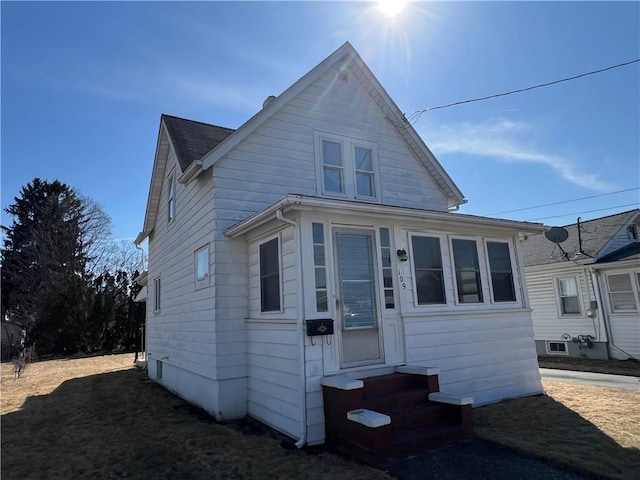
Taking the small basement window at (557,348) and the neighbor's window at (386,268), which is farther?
the small basement window at (557,348)

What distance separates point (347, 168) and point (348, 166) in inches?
2.4

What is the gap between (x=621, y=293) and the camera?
494 inches

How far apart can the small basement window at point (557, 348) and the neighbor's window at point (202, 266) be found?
43.7 ft

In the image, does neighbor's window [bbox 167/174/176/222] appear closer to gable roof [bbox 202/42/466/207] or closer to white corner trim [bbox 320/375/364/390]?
gable roof [bbox 202/42/466/207]

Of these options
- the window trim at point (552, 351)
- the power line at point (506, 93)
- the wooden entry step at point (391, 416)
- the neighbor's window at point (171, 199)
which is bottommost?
the window trim at point (552, 351)

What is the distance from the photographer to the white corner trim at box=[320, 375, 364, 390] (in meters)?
4.70

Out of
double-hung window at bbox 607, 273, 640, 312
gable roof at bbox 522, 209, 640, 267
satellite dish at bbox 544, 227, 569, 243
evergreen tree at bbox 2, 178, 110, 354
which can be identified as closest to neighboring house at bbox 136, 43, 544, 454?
satellite dish at bbox 544, 227, 569, 243

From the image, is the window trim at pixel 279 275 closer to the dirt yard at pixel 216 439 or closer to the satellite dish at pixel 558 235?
the dirt yard at pixel 216 439

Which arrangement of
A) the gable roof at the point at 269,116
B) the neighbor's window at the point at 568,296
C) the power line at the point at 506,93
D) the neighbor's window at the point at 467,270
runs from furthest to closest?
the neighbor's window at the point at 568,296 → the power line at the point at 506,93 → the gable roof at the point at 269,116 → the neighbor's window at the point at 467,270

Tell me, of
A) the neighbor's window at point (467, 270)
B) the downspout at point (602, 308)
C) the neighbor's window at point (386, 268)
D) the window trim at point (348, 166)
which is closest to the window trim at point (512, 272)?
the neighbor's window at point (467, 270)

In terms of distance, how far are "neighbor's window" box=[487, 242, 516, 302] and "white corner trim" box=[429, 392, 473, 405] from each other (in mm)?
2880

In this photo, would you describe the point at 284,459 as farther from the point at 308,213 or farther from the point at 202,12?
the point at 202,12

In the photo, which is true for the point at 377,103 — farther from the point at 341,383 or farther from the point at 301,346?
the point at 341,383

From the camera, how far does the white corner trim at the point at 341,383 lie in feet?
15.4
